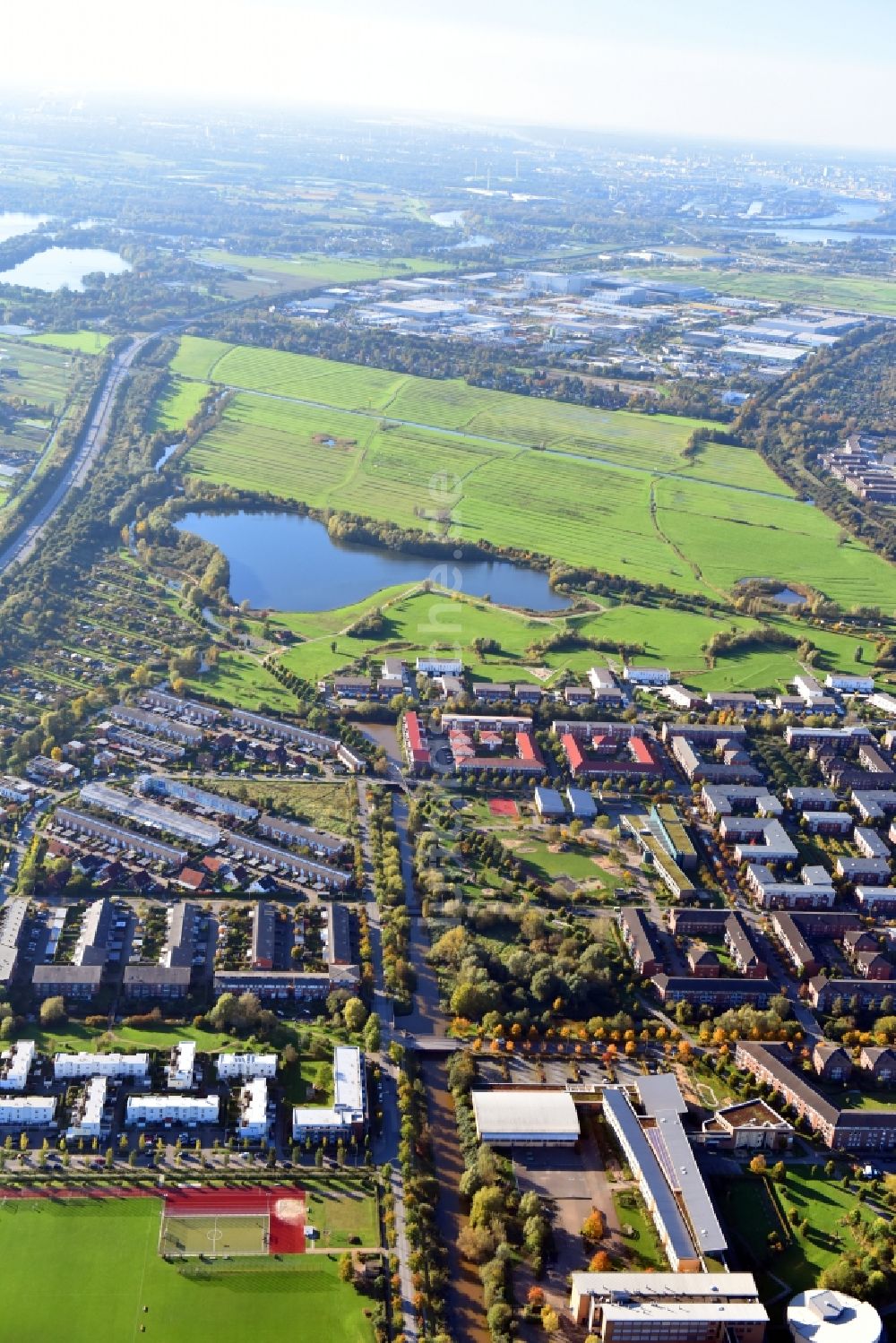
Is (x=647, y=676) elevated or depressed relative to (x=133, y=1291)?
elevated

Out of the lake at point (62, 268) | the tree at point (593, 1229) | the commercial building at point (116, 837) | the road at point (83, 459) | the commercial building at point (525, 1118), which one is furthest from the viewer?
the lake at point (62, 268)

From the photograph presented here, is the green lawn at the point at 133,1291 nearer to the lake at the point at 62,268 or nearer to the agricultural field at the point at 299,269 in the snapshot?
the lake at the point at 62,268

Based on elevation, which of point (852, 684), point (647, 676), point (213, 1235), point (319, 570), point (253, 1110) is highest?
point (319, 570)

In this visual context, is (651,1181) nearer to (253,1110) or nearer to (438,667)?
(253,1110)

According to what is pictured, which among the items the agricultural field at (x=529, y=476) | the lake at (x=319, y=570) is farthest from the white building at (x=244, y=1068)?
the agricultural field at (x=529, y=476)

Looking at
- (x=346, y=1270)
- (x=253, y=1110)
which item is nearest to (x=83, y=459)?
(x=253, y=1110)

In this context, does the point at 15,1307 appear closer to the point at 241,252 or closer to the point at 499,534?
the point at 499,534
